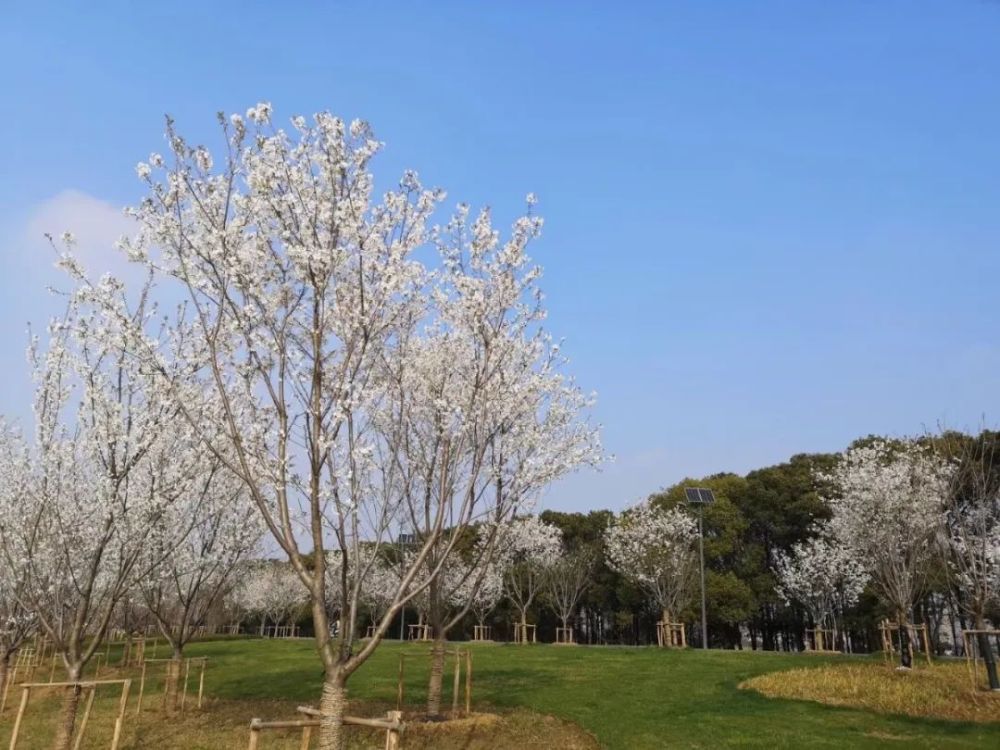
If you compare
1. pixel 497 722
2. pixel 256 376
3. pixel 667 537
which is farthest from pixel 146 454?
pixel 667 537

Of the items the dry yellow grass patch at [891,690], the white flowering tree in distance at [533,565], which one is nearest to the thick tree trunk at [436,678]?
the dry yellow grass patch at [891,690]

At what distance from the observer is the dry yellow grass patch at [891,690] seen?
632 inches

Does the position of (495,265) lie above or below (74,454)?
above

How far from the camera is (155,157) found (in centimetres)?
833

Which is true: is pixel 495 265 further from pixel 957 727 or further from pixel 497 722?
pixel 957 727

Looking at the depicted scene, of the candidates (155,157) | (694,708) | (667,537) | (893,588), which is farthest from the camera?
(667,537)

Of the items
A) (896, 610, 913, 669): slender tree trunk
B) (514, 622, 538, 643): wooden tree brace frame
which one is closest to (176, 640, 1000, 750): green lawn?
(896, 610, 913, 669): slender tree trunk

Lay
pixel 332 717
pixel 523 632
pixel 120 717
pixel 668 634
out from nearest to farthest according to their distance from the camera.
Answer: pixel 332 717 → pixel 120 717 → pixel 668 634 → pixel 523 632

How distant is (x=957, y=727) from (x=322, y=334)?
49.6 feet

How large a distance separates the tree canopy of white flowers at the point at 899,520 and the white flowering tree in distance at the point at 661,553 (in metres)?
11.5

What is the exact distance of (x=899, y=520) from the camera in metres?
25.1

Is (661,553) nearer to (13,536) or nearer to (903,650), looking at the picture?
(903,650)

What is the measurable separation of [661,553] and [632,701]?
24.0 meters

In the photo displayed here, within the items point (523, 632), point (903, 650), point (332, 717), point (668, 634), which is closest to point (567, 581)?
point (523, 632)
